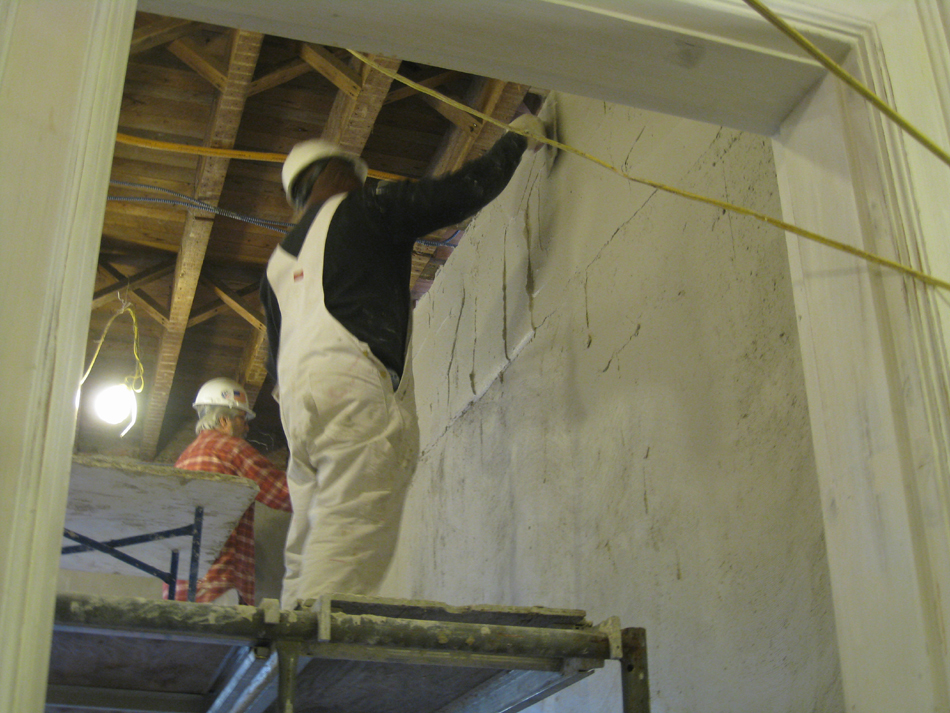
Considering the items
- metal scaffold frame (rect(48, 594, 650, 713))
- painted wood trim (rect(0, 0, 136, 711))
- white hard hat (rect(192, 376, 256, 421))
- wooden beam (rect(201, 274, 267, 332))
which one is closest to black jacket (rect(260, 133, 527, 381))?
metal scaffold frame (rect(48, 594, 650, 713))

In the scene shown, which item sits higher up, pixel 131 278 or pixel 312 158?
pixel 131 278

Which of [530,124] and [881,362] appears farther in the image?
[530,124]

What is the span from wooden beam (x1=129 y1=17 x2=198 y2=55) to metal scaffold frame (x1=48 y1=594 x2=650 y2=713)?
2354 mm

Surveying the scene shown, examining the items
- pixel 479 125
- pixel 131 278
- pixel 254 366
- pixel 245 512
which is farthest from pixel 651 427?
pixel 254 366

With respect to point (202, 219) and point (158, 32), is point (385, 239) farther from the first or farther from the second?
point (202, 219)

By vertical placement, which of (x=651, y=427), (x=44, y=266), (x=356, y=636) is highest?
(x=651, y=427)

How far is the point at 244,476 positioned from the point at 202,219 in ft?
4.02

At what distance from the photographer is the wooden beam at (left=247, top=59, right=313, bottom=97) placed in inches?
141

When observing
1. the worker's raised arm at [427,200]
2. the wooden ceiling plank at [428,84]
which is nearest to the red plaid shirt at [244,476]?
the wooden ceiling plank at [428,84]

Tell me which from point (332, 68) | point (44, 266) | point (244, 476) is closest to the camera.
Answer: point (44, 266)

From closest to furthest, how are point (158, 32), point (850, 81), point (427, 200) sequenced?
1. point (850, 81)
2. point (427, 200)
3. point (158, 32)

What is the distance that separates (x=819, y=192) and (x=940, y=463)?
487mm

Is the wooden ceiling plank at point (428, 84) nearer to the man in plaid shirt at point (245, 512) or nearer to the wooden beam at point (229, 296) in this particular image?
the man in plaid shirt at point (245, 512)

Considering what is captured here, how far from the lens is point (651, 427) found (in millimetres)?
2299
